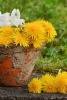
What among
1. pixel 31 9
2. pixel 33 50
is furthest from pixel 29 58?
pixel 31 9

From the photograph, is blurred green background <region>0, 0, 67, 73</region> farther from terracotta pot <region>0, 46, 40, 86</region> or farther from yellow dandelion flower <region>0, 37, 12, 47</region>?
yellow dandelion flower <region>0, 37, 12, 47</region>

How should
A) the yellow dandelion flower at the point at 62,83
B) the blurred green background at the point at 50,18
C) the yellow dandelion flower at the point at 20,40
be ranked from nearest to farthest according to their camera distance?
the yellow dandelion flower at the point at 20,40, the yellow dandelion flower at the point at 62,83, the blurred green background at the point at 50,18

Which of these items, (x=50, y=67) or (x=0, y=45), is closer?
(x=0, y=45)

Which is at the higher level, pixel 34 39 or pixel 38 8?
pixel 38 8

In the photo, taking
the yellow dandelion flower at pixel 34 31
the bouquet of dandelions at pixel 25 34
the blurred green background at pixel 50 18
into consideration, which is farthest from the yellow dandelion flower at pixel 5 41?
the blurred green background at pixel 50 18

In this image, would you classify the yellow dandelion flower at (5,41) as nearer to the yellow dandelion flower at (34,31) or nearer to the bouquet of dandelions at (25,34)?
the bouquet of dandelions at (25,34)

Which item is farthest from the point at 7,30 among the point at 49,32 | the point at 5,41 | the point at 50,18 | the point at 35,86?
the point at 50,18

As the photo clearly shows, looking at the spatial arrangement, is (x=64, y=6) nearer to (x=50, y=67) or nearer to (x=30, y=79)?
(x=50, y=67)
